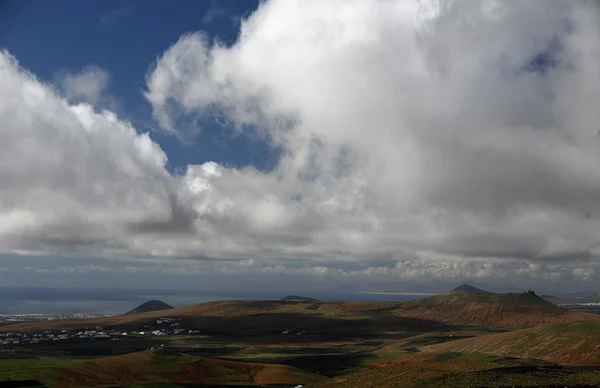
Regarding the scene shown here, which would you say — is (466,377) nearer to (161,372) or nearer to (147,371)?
(161,372)

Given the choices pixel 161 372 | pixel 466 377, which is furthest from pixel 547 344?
pixel 161 372

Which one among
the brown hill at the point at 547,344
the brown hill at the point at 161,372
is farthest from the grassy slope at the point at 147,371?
the brown hill at the point at 547,344

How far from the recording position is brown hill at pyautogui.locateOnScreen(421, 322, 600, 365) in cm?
14200

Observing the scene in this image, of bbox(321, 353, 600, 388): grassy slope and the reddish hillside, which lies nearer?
bbox(321, 353, 600, 388): grassy slope

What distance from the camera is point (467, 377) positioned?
93.0 metres

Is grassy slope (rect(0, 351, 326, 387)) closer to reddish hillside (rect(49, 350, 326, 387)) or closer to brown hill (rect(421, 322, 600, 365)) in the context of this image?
reddish hillside (rect(49, 350, 326, 387))

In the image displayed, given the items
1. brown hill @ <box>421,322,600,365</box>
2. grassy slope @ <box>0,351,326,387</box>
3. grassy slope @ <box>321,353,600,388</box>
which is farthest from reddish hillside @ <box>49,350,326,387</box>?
brown hill @ <box>421,322,600,365</box>

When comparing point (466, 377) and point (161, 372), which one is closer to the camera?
point (466, 377)

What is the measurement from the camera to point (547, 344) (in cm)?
15775

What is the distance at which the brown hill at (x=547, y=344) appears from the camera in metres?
142

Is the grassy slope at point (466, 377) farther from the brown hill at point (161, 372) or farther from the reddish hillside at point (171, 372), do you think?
the reddish hillside at point (171, 372)

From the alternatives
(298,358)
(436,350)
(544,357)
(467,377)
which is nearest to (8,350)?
(298,358)

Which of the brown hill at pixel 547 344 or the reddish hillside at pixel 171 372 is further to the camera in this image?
the brown hill at pixel 547 344

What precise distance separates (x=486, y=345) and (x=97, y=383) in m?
117
